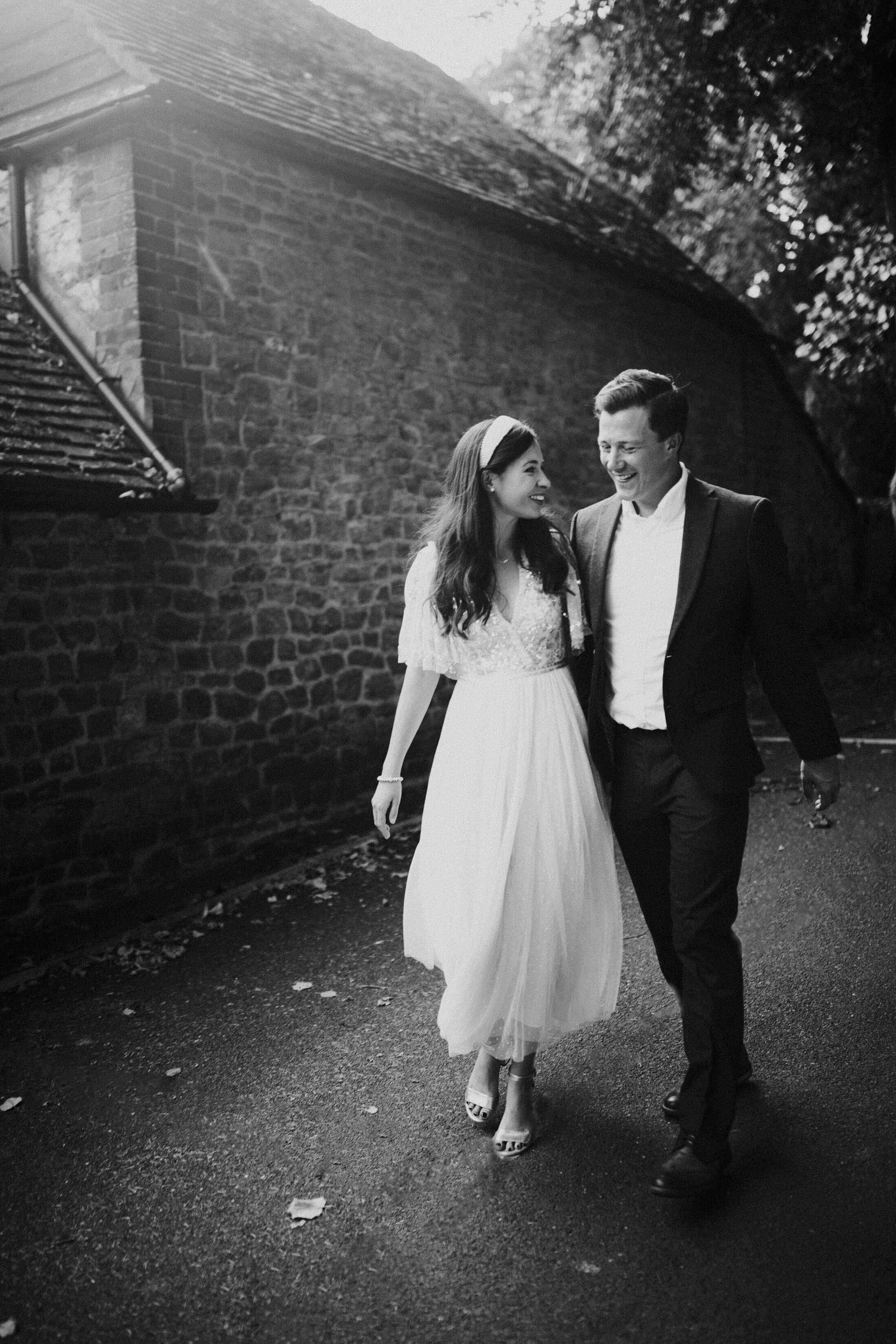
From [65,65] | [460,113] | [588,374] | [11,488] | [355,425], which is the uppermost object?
[460,113]

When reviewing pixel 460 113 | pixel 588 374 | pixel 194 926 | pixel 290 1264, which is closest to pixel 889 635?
pixel 588 374

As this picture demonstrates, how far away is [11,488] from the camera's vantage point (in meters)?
5.80

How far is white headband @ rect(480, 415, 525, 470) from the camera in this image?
139 inches

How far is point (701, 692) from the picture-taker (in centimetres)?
332

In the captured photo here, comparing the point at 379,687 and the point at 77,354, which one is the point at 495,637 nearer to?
the point at 77,354

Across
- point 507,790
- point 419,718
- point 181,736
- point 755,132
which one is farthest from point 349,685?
point 755,132

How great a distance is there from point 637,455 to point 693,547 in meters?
0.33

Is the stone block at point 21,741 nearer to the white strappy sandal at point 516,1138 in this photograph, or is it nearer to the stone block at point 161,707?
the stone block at point 161,707

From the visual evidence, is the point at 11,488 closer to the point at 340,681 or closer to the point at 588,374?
the point at 340,681

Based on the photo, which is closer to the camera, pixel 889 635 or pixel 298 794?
pixel 298 794

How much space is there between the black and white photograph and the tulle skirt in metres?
0.02

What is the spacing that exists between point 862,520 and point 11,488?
15.4m

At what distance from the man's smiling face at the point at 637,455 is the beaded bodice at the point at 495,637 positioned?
421mm

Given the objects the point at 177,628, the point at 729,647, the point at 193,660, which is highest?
the point at 729,647
